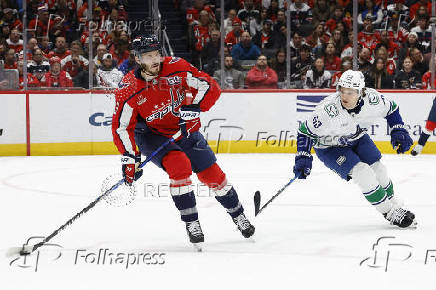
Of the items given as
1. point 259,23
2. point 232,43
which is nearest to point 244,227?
point 232,43

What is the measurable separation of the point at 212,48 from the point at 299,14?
1.20 m

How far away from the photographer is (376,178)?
4.70m

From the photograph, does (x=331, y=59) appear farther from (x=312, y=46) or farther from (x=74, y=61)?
(x=74, y=61)

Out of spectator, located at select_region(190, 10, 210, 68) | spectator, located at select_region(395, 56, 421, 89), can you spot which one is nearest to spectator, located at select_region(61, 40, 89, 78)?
spectator, located at select_region(190, 10, 210, 68)

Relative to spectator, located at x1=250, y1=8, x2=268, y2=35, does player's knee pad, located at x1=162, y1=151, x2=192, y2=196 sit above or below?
below

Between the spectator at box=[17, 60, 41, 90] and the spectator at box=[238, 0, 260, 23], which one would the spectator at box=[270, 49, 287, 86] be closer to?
the spectator at box=[238, 0, 260, 23]

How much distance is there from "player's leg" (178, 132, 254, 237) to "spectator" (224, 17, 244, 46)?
5.15 metres

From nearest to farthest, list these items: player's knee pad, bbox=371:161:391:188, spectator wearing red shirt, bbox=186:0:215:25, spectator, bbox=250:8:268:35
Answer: player's knee pad, bbox=371:161:391:188 < spectator, bbox=250:8:268:35 < spectator wearing red shirt, bbox=186:0:215:25

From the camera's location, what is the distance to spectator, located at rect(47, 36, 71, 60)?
8.86 metres

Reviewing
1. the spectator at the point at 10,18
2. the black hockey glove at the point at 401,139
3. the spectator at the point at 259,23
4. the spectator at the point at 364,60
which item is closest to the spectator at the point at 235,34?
the spectator at the point at 259,23

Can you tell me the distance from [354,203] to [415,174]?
6.26 ft

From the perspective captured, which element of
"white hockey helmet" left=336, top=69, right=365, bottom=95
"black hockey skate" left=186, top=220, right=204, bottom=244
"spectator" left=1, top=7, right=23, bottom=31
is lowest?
"black hockey skate" left=186, top=220, right=204, bottom=244

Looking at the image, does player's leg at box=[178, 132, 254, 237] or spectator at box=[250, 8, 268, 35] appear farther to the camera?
spectator at box=[250, 8, 268, 35]

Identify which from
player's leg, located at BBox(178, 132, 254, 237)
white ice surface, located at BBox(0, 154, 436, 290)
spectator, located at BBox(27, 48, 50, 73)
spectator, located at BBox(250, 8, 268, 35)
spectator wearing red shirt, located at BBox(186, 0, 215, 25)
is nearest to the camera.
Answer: white ice surface, located at BBox(0, 154, 436, 290)
